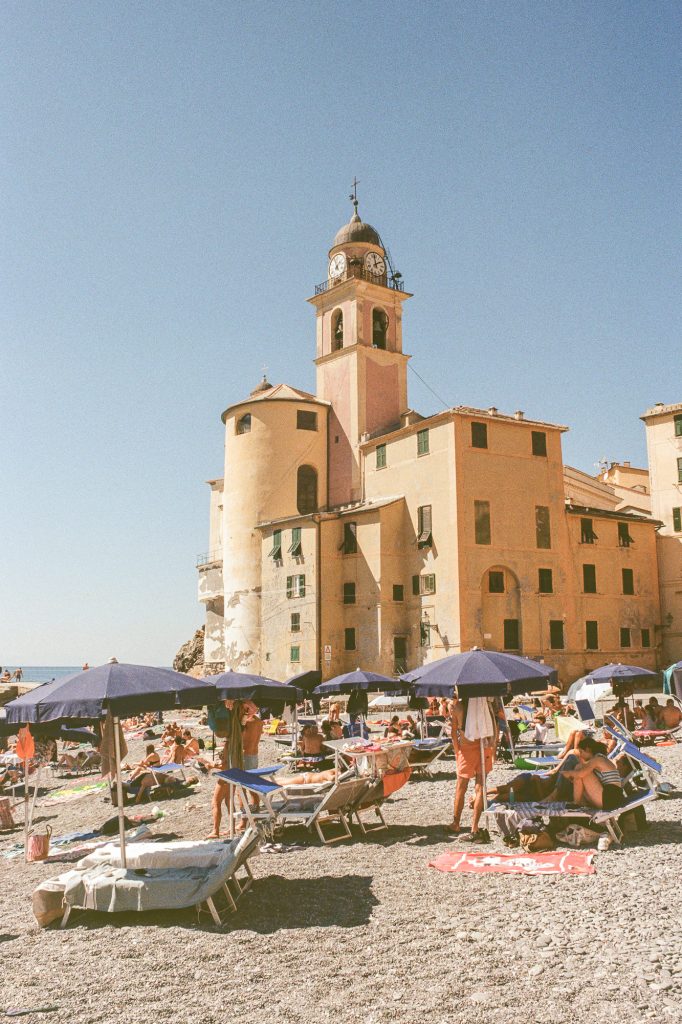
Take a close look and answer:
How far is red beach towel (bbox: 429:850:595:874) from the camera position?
26.5ft

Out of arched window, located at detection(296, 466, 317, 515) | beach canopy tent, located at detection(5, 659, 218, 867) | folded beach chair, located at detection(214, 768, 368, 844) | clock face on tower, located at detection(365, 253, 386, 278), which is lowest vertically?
folded beach chair, located at detection(214, 768, 368, 844)

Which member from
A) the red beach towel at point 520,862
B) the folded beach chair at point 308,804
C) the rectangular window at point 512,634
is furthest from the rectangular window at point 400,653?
Answer: the red beach towel at point 520,862

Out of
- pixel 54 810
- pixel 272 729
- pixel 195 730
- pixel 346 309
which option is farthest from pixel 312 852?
pixel 346 309

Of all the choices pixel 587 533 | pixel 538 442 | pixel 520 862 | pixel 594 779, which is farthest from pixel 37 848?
pixel 587 533

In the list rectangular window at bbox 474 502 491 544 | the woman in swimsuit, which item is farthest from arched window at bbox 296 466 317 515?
the woman in swimsuit

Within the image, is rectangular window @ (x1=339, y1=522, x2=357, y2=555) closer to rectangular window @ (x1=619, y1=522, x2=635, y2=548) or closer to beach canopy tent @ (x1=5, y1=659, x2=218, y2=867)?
rectangular window @ (x1=619, y1=522, x2=635, y2=548)

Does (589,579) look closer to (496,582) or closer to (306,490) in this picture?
(496,582)

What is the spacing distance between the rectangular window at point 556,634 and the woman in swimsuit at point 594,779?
30076mm

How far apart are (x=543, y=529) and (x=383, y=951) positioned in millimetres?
34587

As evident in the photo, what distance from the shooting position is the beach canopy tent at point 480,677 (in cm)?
988

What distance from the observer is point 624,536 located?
1683 inches

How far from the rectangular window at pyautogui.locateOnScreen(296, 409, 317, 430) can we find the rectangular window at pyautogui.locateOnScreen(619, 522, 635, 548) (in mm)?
17424

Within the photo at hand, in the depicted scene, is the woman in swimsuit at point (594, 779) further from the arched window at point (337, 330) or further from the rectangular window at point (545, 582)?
the arched window at point (337, 330)

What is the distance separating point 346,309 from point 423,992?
44253 mm
